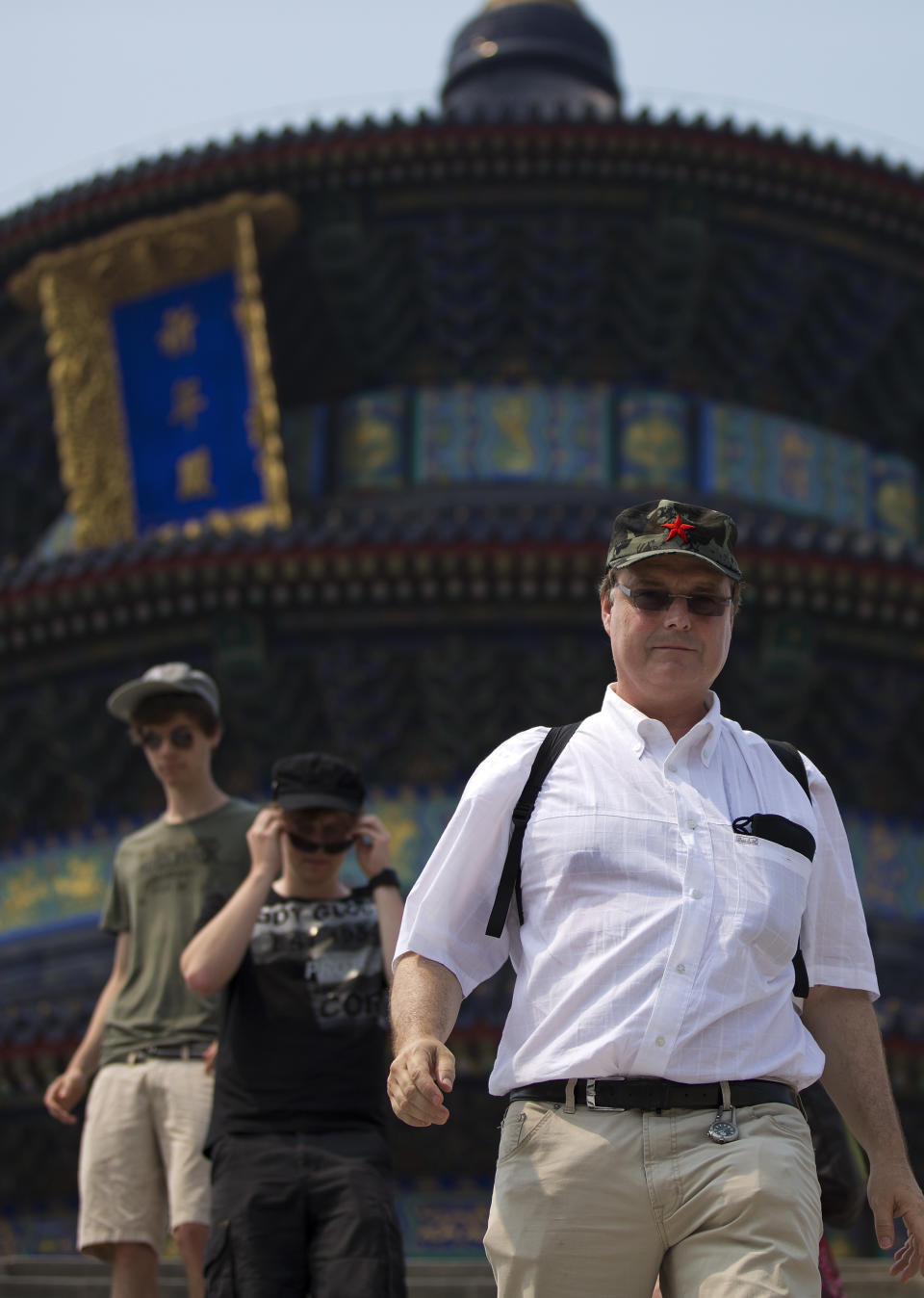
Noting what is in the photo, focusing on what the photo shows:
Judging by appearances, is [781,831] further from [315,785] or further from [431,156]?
[431,156]

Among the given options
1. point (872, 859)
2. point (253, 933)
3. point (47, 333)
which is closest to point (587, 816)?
point (253, 933)

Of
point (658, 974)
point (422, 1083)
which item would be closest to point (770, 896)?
point (658, 974)

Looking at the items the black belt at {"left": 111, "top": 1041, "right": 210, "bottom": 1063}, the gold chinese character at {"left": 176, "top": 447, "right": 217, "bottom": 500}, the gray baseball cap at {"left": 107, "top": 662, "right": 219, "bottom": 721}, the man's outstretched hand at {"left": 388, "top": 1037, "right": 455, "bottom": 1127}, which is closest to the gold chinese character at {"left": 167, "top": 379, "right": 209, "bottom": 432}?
the gold chinese character at {"left": 176, "top": 447, "right": 217, "bottom": 500}

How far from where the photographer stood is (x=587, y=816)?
2732 mm

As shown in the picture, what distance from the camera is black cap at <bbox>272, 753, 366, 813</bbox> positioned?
4.03m

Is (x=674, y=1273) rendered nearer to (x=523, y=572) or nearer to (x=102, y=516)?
(x=523, y=572)

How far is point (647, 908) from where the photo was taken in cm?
264

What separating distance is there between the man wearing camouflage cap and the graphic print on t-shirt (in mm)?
1236

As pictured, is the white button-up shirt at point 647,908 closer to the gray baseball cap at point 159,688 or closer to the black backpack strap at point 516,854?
the black backpack strap at point 516,854

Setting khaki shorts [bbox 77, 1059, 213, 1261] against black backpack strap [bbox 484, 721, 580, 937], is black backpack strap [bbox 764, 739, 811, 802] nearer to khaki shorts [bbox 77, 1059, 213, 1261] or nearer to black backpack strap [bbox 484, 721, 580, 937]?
black backpack strap [bbox 484, 721, 580, 937]

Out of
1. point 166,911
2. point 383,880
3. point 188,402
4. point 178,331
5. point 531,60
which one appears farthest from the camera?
point 531,60

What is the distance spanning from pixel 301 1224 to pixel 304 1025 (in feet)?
1.44

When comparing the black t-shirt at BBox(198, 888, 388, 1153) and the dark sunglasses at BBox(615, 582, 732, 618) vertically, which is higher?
the dark sunglasses at BBox(615, 582, 732, 618)

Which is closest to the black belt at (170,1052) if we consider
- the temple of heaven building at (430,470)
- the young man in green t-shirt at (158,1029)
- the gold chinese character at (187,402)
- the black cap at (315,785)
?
the young man in green t-shirt at (158,1029)
